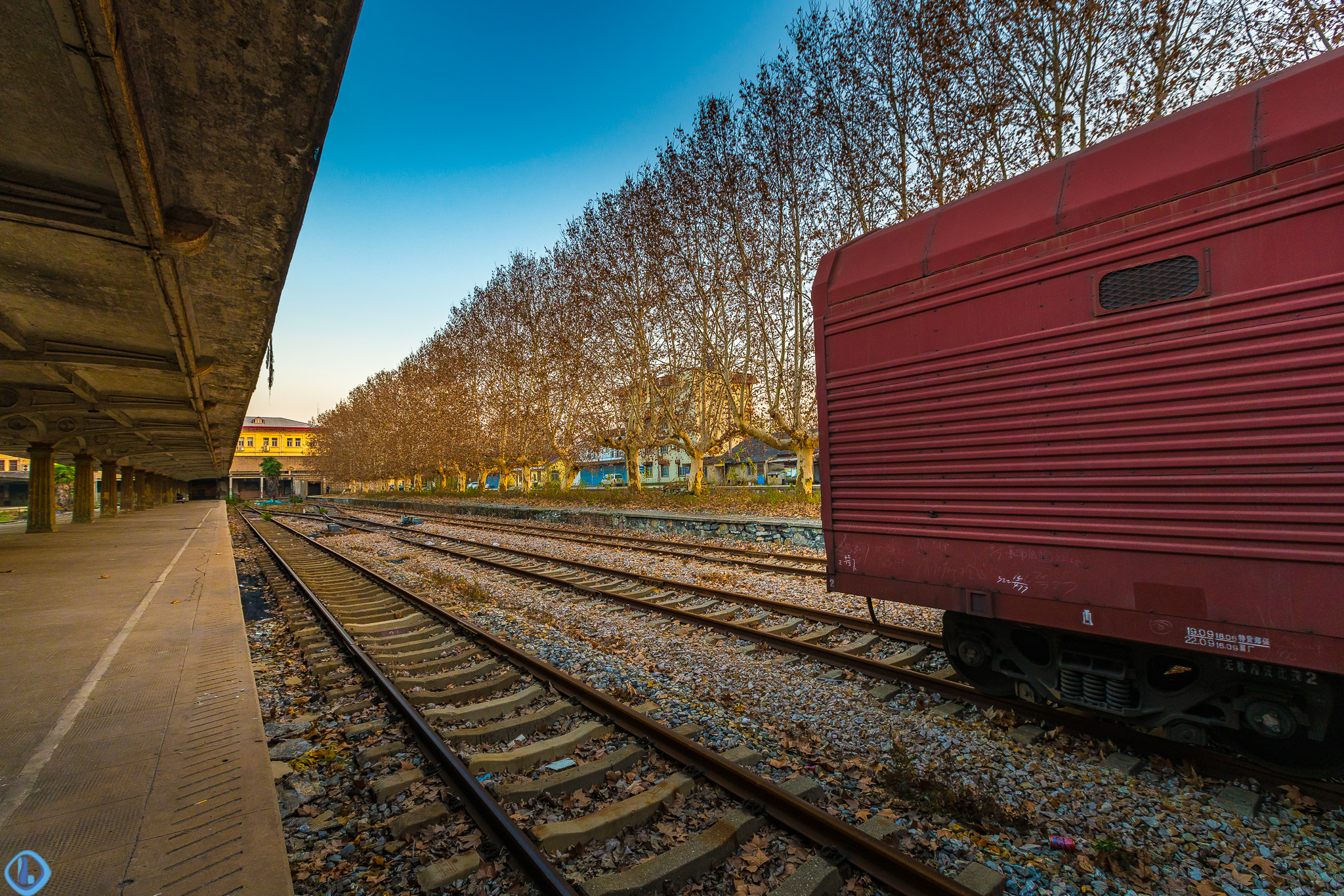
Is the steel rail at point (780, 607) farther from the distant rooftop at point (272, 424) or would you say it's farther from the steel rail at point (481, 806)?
the distant rooftop at point (272, 424)

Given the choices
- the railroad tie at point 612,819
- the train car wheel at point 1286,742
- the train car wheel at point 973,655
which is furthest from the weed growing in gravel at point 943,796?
the train car wheel at point 1286,742

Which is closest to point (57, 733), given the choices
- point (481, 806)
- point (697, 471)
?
point (481, 806)

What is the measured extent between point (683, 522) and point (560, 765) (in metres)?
14.6

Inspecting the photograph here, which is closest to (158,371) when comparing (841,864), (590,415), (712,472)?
(841,864)

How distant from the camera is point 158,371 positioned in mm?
11992

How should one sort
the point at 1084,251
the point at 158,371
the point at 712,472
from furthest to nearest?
the point at 712,472 < the point at 158,371 < the point at 1084,251

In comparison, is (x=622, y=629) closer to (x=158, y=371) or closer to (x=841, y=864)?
(x=841, y=864)

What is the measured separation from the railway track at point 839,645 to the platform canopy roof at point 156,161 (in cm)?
616

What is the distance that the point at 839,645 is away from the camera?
21.0 ft

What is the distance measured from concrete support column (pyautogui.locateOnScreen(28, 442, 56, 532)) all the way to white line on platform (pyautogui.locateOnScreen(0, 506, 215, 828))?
20.4 m

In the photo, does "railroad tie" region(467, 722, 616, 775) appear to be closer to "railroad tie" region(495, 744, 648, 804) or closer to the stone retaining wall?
"railroad tie" region(495, 744, 648, 804)

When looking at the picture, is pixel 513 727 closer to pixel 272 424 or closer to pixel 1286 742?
pixel 1286 742

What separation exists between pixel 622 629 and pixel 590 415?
23.5 meters

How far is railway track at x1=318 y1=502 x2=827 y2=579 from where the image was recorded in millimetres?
10859
